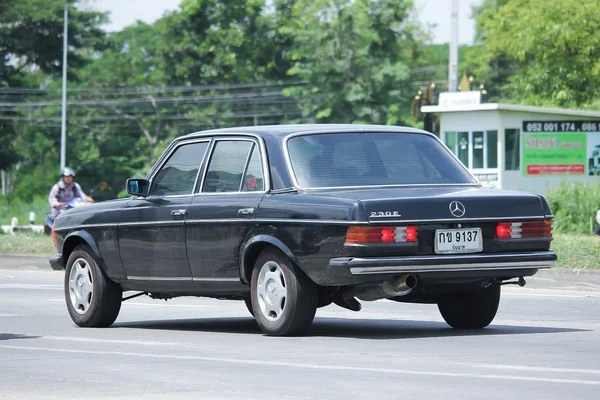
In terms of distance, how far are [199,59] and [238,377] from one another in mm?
77026

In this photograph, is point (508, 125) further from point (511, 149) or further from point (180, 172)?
point (180, 172)

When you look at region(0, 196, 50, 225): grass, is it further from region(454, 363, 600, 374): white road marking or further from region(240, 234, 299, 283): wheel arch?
region(454, 363, 600, 374): white road marking

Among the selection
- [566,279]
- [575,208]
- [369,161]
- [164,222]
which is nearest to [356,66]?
[575,208]

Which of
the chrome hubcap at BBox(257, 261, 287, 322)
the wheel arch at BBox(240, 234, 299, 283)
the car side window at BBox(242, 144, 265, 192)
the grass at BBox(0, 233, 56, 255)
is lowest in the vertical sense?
the grass at BBox(0, 233, 56, 255)

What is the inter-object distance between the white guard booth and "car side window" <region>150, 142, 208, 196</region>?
3065 cm

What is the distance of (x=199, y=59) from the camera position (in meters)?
84.6

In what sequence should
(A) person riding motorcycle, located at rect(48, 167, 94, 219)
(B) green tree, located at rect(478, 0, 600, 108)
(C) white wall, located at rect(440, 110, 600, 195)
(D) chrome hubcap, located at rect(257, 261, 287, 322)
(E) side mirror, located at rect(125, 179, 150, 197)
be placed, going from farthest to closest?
(B) green tree, located at rect(478, 0, 600, 108) → (C) white wall, located at rect(440, 110, 600, 195) → (A) person riding motorcycle, located at rect(48, 167, 94, 219) → (E) side mirror, located at rect(125, 179, 150, 197) → (D) chrome hubcap, located at rect(257, 261, 287, 322)

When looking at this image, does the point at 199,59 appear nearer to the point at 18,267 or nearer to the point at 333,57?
the point at 333,57

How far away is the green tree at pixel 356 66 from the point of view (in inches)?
3056

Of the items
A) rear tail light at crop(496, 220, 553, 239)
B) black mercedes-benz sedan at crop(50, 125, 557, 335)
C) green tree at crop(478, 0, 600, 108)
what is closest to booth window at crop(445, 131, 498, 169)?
green tree at crop(478, 0, 600, 108)

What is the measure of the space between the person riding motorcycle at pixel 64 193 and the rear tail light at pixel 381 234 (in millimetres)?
17003

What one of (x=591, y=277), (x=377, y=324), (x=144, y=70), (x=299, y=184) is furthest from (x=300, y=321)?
(x=144, y=70)

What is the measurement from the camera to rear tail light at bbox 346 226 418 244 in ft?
33.0

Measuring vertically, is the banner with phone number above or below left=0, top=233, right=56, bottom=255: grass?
above
